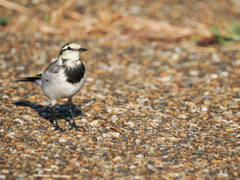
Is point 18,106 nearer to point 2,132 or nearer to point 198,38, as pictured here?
point 2,132

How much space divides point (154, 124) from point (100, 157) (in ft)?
4.91

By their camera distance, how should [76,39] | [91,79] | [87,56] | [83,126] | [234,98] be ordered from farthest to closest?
[76,39] < [87,56] < [91,79] < [234,98] < [83,126]

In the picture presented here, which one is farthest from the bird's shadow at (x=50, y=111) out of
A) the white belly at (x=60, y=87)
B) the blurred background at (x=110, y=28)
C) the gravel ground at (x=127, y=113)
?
the blurred background at (x=110, y=28)

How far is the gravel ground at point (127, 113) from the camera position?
4.45m

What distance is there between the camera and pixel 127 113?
20.4ft

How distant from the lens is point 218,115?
6.12 metres

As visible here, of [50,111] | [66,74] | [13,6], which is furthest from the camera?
[13,6]

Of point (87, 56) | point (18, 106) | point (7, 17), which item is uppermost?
point (7, 17)

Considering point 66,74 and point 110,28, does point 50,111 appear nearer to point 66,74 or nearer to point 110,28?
point 66,74

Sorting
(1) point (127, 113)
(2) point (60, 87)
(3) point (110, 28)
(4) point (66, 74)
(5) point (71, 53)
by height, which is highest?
(3) point (110, 28)

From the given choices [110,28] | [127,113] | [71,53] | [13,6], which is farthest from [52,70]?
[13,6]

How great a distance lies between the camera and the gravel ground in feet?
14.6

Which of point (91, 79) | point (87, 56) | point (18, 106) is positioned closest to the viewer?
point (18, 106)

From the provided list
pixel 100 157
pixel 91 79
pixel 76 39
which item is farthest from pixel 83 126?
pixel 76 39
